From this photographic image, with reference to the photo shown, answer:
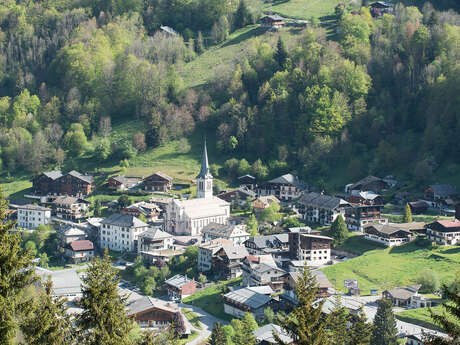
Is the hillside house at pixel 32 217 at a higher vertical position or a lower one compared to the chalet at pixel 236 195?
lower

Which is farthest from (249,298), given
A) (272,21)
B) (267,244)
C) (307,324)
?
(272,21)

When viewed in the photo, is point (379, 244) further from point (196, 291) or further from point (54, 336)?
point (54, 336)

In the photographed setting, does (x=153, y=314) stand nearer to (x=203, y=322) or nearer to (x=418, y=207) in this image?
(x=203, y=322)

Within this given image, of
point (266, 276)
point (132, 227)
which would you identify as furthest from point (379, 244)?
point (132, 227)

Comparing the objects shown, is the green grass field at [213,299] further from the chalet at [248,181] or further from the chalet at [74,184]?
the chalet at [74,184]

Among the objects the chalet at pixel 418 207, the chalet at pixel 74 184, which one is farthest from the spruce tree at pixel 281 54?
the chalet at pixel 418 207
